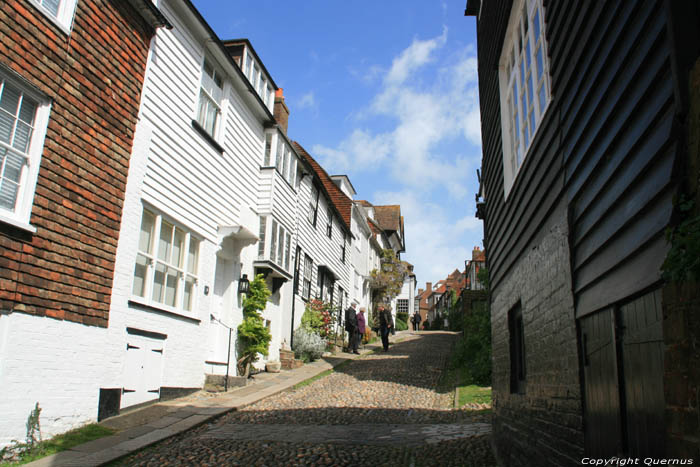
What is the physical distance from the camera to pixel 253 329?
1256 cm

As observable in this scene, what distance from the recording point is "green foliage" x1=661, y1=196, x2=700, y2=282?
6.67 ft

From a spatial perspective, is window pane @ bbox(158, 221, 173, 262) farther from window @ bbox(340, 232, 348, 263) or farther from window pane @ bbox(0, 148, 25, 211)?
window @ bbox(340, 232, 348, 263)

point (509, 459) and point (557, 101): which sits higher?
point (557, 101)

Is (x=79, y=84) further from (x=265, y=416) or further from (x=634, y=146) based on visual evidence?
(x=634, y=146)

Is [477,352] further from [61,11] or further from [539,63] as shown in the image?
[61,11]

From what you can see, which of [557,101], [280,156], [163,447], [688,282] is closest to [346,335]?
[280,156]

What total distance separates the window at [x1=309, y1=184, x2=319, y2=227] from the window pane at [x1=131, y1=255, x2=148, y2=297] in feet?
35.5

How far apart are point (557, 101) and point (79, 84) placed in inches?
252

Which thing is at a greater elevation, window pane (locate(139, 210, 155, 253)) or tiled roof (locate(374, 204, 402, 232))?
tiled roof (locate(374, 204, 402, 232))

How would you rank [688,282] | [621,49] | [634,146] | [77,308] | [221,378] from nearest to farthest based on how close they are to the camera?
1. [688,282]
2. [634,146]
3. [621,49]
4. [77,308]
5. [221,378]

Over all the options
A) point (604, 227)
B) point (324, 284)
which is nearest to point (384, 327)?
point (324, 284)

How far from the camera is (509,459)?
5.67m

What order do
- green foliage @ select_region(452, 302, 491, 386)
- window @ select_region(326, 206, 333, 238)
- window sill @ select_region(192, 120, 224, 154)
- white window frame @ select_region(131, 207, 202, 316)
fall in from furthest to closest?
window @ select_region(326, 206, 333, 238)
green foliage @ select_region(452, 302, 491, 386)
window sill @ select_region(192, 120, 224, 154)
white window frame @ select_region(131, 207, 202, 316)

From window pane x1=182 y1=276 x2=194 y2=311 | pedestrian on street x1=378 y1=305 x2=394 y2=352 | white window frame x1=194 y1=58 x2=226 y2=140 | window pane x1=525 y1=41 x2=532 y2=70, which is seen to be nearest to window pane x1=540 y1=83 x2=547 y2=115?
window pane x1=525 y1=41 x2=532 y2=70
